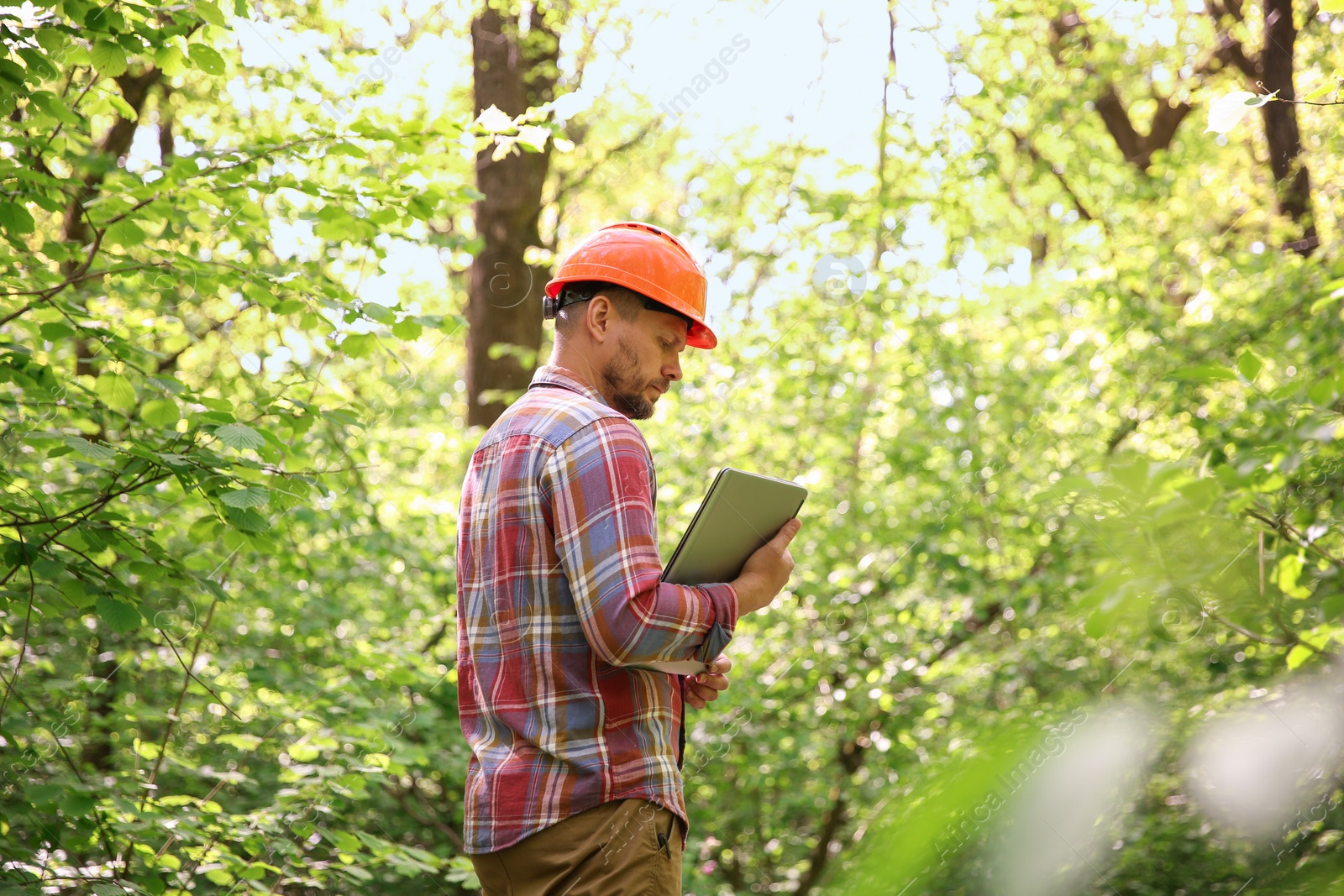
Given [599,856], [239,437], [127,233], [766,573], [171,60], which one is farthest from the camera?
[127,233]

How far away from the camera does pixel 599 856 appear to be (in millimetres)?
1787

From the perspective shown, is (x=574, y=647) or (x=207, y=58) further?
(x=207, y=58)

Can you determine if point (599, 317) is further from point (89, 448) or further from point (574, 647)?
point (89, 448)

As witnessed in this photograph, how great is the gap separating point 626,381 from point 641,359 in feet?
0.18

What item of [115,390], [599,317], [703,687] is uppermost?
[115,390]

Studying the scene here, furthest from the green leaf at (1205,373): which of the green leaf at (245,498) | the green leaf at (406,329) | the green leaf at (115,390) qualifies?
the green leaf at (115,390)

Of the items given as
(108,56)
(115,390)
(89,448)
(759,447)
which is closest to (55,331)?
(115,390)

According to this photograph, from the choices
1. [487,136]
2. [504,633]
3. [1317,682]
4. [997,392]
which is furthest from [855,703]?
[1317,682]

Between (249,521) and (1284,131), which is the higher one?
(1284,131)

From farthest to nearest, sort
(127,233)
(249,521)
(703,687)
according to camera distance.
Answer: (127,233), (249,521), (703,687)

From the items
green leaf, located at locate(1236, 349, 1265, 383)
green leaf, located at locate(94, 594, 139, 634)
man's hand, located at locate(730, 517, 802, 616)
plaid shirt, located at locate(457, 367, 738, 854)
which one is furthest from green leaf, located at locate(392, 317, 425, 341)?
green leaf, located at locate(1236, 349, 1265, 383)

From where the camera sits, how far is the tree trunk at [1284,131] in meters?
6.67

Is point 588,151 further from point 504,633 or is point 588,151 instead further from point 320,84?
point 504,633

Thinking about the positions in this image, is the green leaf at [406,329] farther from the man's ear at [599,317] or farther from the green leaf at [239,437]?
the man's ear at [599,317]
